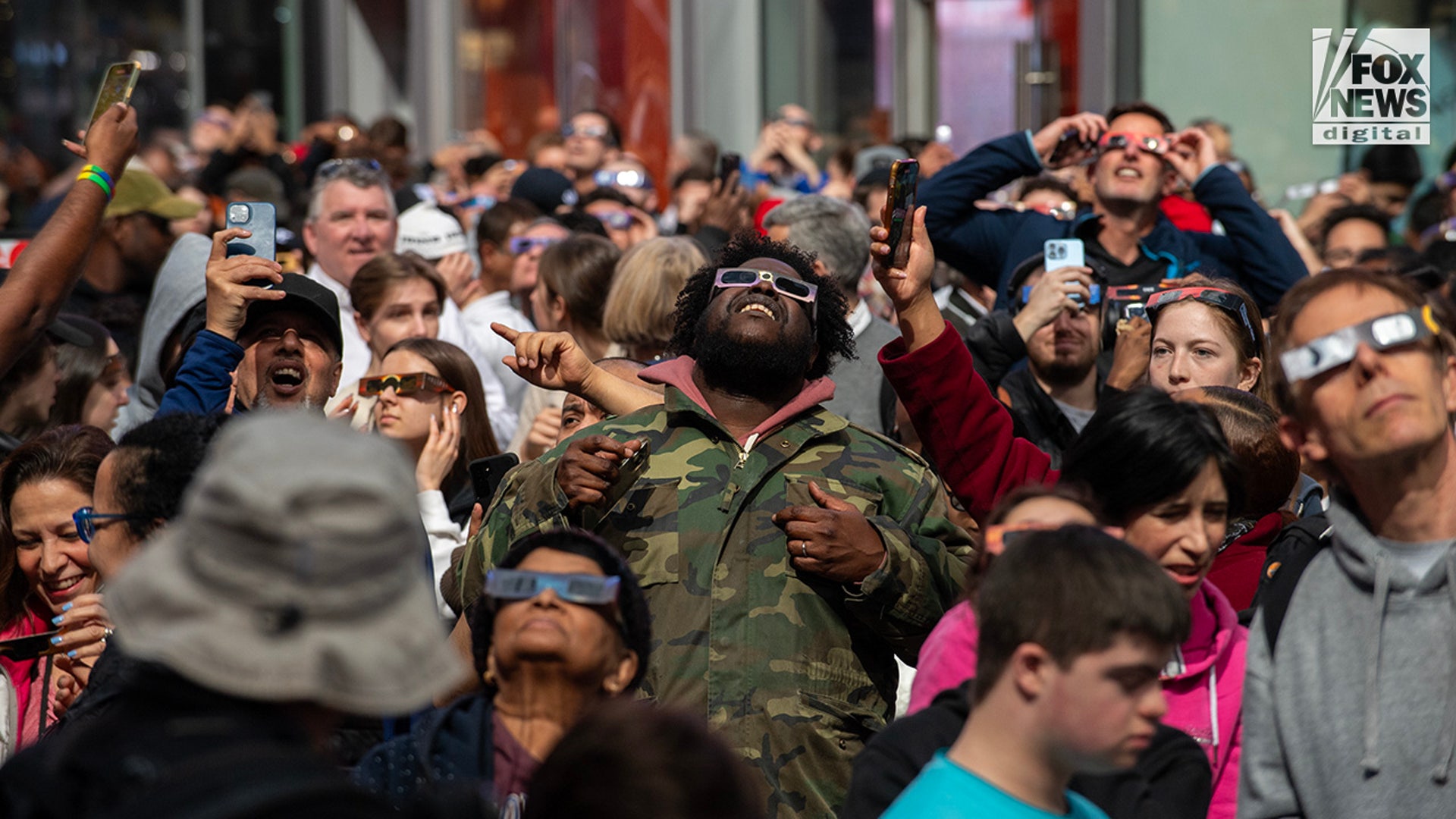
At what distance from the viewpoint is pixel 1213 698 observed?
296cm

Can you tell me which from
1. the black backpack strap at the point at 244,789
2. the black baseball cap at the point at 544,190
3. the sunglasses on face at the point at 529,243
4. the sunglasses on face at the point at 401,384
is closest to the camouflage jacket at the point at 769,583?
the sunglasses on face at the point at 401,384

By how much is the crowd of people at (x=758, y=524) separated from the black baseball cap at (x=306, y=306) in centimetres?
2

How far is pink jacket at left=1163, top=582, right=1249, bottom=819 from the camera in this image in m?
2.95

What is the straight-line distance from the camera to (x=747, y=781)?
6.54 ft

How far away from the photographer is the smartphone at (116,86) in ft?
14.4

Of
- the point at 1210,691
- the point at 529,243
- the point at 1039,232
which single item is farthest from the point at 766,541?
the point at 529,243

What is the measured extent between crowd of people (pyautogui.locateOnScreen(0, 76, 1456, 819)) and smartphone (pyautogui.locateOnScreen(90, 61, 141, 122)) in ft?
0.25

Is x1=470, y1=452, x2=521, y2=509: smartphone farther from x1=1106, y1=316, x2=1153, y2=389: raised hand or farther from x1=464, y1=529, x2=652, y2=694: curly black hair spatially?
x1=1106, y1=316, x2=1153, y2=389: raised hand

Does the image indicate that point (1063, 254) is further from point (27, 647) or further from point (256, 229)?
point (27, 647)

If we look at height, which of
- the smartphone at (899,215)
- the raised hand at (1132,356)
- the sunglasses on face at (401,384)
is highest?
the smartphone at (899,215)

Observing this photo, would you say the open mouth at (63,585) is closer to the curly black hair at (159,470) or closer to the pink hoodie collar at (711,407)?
the curly black hair at (159,470)

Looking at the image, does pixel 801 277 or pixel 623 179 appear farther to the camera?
pixel 623 179

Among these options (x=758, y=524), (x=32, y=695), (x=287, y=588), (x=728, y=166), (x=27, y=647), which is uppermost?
(x=728, y=166)

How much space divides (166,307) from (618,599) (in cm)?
277
